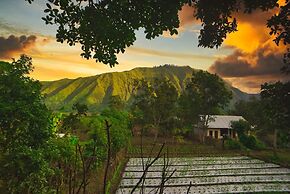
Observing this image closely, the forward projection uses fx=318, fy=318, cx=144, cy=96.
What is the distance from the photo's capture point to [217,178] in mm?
21469

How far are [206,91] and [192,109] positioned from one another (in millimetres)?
4449

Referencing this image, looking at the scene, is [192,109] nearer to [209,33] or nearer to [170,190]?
[170,190]

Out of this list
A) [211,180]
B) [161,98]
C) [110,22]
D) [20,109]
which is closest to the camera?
[110,22]

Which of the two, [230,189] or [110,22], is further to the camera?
[230,189]

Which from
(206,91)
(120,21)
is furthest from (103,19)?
(206,91)

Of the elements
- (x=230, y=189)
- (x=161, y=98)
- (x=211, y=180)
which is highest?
(x=161, y=98)

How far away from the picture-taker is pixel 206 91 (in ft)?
176

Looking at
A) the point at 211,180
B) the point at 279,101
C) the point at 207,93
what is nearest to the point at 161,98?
the point at 207,93

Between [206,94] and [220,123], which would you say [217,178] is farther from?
[220,123]

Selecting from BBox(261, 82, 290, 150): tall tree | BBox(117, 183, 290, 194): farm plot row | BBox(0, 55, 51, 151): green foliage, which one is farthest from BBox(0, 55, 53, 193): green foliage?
BBox(117, 183, 290, 194): farm plot row

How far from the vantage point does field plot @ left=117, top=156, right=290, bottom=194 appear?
59.2ft

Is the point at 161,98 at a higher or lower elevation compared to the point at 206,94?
lower

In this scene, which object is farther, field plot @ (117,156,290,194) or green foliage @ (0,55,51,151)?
field plot @ (117,156,290,194)

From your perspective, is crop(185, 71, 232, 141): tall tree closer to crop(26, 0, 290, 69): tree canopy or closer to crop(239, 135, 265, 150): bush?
crop(239, 135, 265, 150): bush
